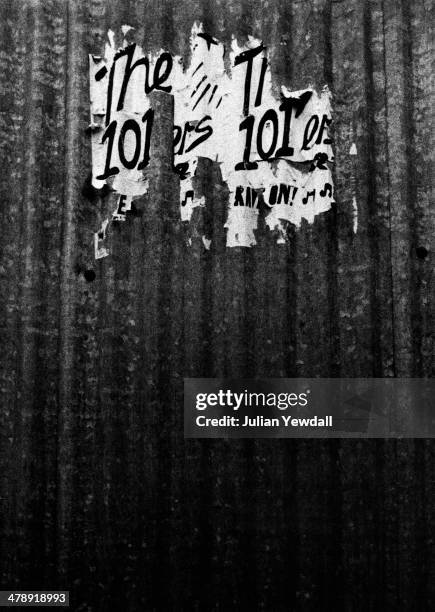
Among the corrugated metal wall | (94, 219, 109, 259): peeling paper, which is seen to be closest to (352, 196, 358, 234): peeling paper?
the corrugated metal wall

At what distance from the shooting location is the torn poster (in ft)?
9.34

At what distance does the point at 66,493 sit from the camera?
272cm

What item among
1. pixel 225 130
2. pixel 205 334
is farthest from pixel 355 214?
pixel 205 334

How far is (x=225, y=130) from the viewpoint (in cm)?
287

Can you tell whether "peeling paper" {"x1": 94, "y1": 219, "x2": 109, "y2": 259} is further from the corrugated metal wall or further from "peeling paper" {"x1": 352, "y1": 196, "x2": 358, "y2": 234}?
"peeling paper" {"x1": 352, "y1": 196, "x2": 358, "y2": 234}

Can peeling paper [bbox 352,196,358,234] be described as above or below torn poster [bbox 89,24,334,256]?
below

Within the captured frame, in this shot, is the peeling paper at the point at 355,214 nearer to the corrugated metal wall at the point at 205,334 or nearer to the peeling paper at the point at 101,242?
the corrugated metal wall at the point at 205,334

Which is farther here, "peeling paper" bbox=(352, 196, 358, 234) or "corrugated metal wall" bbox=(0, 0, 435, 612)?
"peeling paper" bbox=(352, 196, 358, 234)

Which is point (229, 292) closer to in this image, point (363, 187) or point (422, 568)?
point (363, 187)

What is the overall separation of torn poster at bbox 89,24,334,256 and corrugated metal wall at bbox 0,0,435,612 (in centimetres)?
7

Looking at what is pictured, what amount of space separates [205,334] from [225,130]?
3.15ft

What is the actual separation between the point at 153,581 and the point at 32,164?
197 cm

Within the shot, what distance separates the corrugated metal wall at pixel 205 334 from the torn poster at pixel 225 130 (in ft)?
0.22

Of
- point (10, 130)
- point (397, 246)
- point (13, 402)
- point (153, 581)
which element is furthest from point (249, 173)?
point (153, 581)
